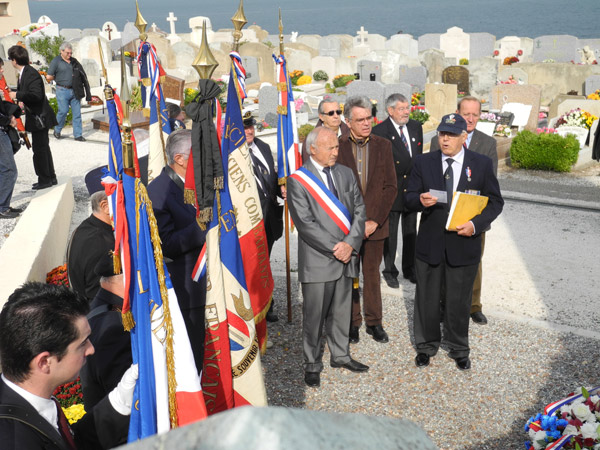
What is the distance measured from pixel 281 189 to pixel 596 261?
3691mm

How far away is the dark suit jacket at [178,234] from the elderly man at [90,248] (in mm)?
401

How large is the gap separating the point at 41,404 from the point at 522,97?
14197 mm

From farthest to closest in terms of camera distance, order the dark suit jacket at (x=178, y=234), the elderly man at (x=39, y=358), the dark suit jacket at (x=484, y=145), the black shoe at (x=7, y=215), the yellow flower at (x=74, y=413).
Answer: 1. the black shoe at (x=7, y=215)
2. the dark suit jacket at (x=484, y=145)
3. the dark suit jacket at (x=178, y=234)
4. the yellow flower at (x=74, y=413)
5. the elderly man at (x=39, y=358)

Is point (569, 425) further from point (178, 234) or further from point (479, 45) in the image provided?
→ point (479, 45)

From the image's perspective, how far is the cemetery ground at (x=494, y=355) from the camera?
459 cm

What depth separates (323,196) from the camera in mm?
4859

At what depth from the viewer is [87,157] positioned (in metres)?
13.1

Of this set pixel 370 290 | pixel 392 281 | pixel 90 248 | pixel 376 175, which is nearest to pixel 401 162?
pixel 376 175

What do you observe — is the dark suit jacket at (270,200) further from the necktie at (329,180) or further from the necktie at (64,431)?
the necktie at (64,431)

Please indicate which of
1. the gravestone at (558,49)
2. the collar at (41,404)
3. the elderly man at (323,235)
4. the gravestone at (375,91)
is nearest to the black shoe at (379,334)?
the elderly man at (323,235)

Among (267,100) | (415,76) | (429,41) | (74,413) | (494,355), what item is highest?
(429,41)

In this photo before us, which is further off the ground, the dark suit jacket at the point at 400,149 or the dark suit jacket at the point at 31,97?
the dark suit jacket at the point at 31,97

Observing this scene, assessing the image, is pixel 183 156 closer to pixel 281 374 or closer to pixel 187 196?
pixel 187 196

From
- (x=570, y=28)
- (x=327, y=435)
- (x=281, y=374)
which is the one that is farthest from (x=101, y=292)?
(x=570, y=28)
